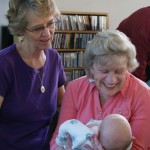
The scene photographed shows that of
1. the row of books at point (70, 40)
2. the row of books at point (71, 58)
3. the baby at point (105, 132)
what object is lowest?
the row of books at point (71, 58)

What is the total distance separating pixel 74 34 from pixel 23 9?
262 centimetres

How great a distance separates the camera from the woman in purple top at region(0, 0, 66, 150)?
5.52ft

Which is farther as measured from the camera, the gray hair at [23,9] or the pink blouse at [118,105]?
the gray hair at [23,9]

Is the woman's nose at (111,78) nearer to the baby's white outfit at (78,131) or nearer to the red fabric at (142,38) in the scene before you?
the baby's white outfit at (78,131)

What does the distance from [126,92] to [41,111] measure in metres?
0.53

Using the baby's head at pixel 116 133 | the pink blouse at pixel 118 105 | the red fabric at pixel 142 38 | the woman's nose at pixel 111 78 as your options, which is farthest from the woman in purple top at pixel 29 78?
the red fabric at pixel 142 38

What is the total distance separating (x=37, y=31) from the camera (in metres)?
1.69

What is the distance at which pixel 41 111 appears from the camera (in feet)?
5.99

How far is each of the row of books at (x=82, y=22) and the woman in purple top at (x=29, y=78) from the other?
7.59 feet

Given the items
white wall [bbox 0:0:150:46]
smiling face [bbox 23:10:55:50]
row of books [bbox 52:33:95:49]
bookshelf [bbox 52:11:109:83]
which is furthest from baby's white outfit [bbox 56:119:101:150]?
white wall [bbox 0:0:150:46]

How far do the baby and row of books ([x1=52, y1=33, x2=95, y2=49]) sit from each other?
276 centimetres

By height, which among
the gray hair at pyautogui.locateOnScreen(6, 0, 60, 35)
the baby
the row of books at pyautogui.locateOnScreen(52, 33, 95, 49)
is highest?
the gray hair at pyautogui.locateOnScreen(6, 0, 60, 35)

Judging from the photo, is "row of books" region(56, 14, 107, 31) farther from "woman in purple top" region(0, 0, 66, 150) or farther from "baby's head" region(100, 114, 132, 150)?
"baby's head" region(100, 114, 132, 150)

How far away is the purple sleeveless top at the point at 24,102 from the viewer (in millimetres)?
1719
